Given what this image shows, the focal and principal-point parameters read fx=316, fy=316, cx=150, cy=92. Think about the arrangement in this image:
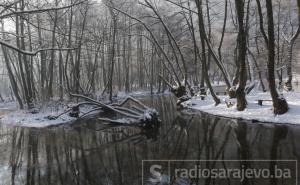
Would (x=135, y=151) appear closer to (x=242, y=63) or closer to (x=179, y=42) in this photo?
(x=242, y=63)

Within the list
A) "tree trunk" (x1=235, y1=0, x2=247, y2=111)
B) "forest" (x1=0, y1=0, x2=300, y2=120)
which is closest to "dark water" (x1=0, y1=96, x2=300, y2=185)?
"tree trunk" (x1=235, y1=0, x2=247, y2=111)

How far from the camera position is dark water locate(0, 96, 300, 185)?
8.70 m

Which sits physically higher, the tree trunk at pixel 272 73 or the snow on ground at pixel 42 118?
the tree trunk at pixel 272 73

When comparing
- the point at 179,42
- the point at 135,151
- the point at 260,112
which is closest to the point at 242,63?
the point at 260,112

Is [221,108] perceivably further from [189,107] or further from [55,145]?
[55,145]

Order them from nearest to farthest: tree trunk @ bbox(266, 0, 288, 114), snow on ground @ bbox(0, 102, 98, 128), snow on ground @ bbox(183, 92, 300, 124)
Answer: snow on ground @ bbox(183, 92, 300, 124) < tree trunk @ bbox(266, 0, 288, 114) < snow on ground @ bbox(0, 102, 98, 128)

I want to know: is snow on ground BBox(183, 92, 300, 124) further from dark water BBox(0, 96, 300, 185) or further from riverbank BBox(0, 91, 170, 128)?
riverbank BBox(0, 91, 170, 128)

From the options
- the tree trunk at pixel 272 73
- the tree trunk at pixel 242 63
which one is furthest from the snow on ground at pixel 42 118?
the tree trunk at pixel 272 73

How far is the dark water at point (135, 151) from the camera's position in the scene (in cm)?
870

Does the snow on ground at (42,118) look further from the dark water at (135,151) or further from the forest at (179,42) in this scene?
the dark water at (135,151)

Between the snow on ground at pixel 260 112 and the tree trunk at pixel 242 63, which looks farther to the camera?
the tree trunk at pixel 242 63

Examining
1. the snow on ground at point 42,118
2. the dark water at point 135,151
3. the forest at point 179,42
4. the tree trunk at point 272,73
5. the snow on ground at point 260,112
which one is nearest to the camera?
the dark water at point 135,151

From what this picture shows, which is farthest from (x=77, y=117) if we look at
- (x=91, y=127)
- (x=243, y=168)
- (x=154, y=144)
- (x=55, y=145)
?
(x=243, y=168)

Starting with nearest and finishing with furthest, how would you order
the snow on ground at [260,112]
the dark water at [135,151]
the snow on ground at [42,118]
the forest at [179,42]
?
1. the dark water at [135,151]
2. the snow on ground at [260,112]
3. the forest at [179,42]
4. the snow on ground at [42,118]
